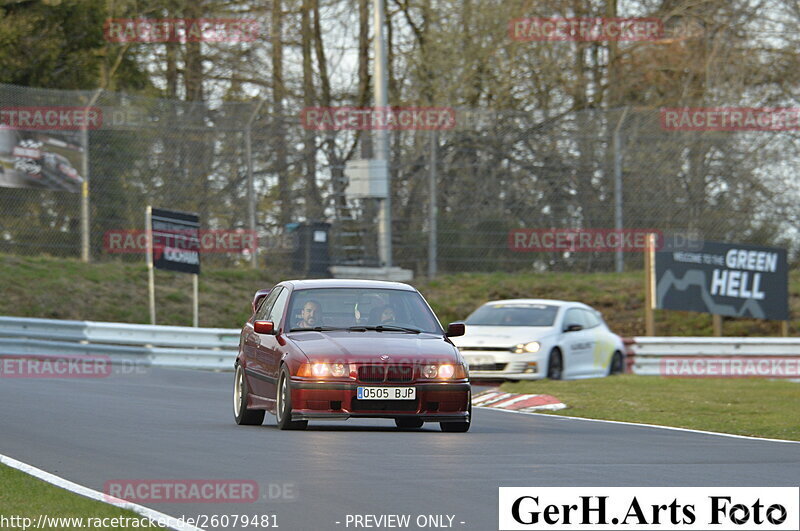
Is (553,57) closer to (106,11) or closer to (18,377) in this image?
(106,11)

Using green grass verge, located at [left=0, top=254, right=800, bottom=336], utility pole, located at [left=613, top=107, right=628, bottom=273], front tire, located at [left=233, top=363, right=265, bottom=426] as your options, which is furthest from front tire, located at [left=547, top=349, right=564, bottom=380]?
utility pole, located at [left=613, top=107, right=628, bottom=273]

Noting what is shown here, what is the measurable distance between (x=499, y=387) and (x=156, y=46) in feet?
68.8

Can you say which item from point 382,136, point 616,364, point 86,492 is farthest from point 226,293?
point 86,492

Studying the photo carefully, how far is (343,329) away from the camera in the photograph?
13.8 m

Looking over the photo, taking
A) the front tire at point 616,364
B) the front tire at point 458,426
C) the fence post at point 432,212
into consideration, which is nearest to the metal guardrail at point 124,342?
the front tire at point 616,364

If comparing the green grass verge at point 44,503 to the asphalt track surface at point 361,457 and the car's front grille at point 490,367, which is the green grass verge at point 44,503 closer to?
the asphalt track surface at point 361,457

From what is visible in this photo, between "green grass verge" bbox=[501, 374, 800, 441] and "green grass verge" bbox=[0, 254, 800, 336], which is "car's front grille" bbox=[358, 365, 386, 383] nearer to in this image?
"green grass verge" bbox=[501, 374, 800, 441]

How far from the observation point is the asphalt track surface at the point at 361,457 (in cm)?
876

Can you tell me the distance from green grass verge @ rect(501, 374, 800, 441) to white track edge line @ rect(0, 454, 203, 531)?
7.53m

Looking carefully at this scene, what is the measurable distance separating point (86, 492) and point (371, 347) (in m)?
4.62

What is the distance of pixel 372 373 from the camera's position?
42.3ft

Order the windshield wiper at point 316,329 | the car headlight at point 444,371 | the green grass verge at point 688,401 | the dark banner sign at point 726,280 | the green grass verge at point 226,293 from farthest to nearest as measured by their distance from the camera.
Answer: the dark banner sign at point 726,280 < the green grass verge at point 226,293 < the green grass verge at point 688,401 < the windshield wiper at point 316,329 < the car headlight at point 444,371

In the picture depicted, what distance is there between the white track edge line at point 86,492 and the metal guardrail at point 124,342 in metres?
12.9

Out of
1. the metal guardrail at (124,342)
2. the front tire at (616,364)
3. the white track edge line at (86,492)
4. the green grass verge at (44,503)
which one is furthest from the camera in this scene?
the front tire at (616,364)
